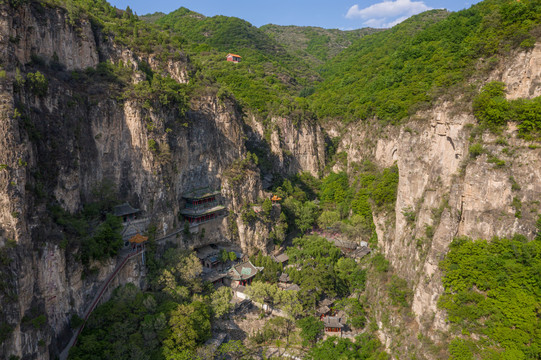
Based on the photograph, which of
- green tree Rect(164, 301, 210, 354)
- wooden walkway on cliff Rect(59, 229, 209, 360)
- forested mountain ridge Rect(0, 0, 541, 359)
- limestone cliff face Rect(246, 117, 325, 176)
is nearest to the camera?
forested mountain ridge Rect(0, 0, 541, 359)

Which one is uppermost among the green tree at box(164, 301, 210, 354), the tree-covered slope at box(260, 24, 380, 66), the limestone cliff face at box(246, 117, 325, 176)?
the tree-covered slope at box(260, 24, 380, 66)

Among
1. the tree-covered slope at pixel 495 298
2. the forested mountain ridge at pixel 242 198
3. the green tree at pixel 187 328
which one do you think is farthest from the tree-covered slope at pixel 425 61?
the green tree at pixel 187 328

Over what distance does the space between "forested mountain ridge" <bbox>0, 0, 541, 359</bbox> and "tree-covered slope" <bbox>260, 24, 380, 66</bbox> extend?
7260 cm

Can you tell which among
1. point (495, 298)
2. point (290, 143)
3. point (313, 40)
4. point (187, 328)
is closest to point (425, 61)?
point (290, 143)

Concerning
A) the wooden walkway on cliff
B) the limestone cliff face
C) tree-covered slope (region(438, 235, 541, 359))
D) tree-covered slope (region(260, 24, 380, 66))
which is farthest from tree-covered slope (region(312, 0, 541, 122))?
tree-covered slope (region(260, 24, 380, 66))

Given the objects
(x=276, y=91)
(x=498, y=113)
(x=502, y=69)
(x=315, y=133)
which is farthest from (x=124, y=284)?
(x=276, y=91)

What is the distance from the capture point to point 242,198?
137 ft

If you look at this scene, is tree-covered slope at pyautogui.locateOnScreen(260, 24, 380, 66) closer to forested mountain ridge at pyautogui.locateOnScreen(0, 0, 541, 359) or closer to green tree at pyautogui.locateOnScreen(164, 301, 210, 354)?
forested mountain ridge at pyautogui.locateOnScreen(0, 0, 541, 359)

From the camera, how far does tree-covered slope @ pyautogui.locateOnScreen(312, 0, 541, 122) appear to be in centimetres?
2670

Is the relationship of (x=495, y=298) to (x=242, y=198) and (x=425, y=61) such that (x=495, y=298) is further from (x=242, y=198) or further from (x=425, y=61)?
(x=425, y=61)

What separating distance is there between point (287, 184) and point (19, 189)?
115 ft

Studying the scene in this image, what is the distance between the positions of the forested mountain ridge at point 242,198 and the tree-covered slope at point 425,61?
28 cm

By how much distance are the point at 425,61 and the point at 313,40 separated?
9732 cm

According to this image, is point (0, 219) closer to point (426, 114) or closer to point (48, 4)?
point (48, 4)
